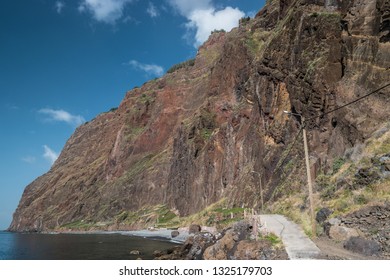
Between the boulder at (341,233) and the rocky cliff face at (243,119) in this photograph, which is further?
the rocky cliff face at (243,119)

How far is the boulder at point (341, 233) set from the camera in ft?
61.4

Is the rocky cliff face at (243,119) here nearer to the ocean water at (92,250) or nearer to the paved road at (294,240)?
the paved road at (294,240)

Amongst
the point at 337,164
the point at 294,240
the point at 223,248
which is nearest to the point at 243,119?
the point at 337,164

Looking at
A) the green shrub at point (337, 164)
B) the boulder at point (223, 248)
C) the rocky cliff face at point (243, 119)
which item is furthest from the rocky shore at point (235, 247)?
the rocky cliff face at point (243, 119)

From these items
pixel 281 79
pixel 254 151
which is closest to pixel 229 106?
pixel 254 151

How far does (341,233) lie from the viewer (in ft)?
63.6

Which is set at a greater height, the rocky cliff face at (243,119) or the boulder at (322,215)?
the rocky cliff face at (243,119)

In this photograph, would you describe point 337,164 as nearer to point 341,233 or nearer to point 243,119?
point 341,233

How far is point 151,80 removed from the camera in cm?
16688

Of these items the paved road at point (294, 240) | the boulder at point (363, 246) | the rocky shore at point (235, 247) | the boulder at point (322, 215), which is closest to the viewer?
the boulder at point (363, 246)

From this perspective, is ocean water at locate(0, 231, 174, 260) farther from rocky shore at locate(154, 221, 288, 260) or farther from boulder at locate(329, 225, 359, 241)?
boulder at locate(329, 225, 359, 241)

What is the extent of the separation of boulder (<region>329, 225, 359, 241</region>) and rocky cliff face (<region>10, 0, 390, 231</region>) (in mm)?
13363

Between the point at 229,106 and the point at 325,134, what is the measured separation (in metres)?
42.9

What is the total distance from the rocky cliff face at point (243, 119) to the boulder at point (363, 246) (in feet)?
49.9
